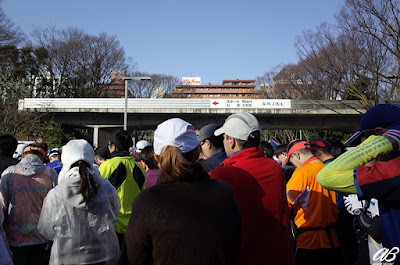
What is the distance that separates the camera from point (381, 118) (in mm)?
2238

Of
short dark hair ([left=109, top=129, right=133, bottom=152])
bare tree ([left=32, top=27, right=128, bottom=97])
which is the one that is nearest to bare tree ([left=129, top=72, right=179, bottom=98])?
bare tree ([left=32, top=27, right=128, bottom=97])

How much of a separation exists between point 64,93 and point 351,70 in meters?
32.0

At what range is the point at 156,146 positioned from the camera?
2.22m

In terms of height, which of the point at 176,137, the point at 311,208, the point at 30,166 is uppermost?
the point at 176,137

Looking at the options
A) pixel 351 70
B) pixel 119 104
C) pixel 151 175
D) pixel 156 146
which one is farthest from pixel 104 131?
pixel 156 146

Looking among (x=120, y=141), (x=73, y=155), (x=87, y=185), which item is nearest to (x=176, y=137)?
(x=87, y=185)

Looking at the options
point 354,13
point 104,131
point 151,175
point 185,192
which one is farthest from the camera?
point 104,131

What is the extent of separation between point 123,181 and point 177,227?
300cm

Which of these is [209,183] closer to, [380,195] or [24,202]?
[380,195]

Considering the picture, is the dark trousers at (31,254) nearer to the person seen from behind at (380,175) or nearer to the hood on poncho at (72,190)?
the hood on poncho at (72,190)

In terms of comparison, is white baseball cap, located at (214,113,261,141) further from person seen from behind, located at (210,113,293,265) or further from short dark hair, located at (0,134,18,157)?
short dark hair, located at (0,134,18,157)

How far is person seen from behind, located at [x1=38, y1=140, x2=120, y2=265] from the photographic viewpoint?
3223 millimetres

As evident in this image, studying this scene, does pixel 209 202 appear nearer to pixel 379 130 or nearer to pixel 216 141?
pixel 379 130

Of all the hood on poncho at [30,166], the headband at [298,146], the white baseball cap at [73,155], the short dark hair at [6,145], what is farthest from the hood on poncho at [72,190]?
the headband at [298,146]
